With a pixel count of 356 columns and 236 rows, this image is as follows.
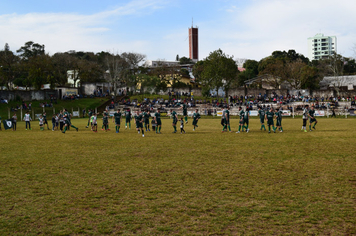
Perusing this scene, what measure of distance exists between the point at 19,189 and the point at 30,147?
966 cm

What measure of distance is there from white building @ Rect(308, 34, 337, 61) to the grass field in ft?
608

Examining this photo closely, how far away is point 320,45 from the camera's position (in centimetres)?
18125

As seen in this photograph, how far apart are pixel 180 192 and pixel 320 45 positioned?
197m

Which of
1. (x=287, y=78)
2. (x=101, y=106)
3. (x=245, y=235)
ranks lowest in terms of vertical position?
(x=245, y=235)

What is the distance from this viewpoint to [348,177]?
10.5 meters

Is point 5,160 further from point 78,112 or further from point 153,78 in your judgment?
point 153,78

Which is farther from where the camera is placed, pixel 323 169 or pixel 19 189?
pixel 323 169

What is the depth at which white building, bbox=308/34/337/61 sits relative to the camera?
17800 cm

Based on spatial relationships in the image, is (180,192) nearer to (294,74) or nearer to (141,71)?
(294,74)

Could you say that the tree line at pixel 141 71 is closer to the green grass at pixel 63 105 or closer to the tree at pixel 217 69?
the tree at pixel 217 69

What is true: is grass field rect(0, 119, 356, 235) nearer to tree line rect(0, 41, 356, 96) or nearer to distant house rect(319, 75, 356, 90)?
tree line rect(0, 41, 356, 96)

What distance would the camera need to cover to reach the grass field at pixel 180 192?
675 cm

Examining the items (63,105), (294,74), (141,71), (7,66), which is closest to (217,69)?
(294,74)

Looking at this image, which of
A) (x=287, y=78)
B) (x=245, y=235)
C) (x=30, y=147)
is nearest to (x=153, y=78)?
(x=287, y=78)
